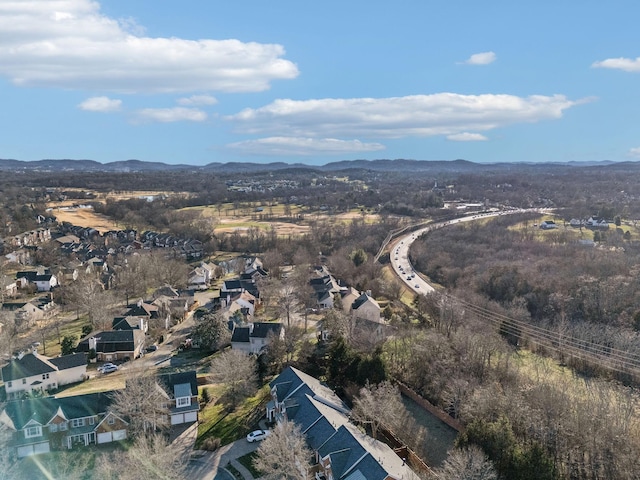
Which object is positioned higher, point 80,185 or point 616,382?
point 80,185

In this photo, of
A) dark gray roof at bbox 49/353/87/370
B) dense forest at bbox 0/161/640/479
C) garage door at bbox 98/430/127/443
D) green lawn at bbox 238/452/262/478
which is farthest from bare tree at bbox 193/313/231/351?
green lawn at bbox 238/452/262/478

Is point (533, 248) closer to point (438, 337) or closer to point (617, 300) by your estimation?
point (617, 300)

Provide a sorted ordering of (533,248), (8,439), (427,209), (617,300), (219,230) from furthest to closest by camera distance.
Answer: (427,209)
(219,230)
(533,248)
(617,300)
(8,439)

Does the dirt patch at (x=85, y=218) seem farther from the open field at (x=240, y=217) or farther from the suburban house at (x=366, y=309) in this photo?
the suburban house at (x=366, y=309)

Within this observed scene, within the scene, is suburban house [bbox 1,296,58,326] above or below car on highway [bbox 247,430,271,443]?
above

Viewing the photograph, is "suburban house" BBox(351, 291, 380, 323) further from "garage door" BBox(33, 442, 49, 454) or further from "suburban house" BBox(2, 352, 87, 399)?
"garage door" BBox(33, 442, 49, 454)


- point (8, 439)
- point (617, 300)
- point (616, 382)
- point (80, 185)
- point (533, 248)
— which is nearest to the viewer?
point (8, 439)

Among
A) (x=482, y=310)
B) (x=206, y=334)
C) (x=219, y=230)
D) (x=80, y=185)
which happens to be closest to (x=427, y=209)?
(x=219, y=230)

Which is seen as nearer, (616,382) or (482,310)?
(616,382)

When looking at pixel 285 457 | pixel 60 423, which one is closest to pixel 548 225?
pixel 285 457
